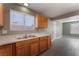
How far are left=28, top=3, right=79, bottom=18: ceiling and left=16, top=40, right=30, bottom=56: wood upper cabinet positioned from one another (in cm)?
68

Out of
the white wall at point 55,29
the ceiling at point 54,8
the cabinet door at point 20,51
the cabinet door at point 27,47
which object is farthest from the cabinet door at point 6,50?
the white wall at point 55,29

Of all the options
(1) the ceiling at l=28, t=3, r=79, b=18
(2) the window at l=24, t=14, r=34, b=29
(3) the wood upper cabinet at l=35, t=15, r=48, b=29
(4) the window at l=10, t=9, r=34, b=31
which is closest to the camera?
(1) the ceiling at l=28, t=3, r=79, b=18

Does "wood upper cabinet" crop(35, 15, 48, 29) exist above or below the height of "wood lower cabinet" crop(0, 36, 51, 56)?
above

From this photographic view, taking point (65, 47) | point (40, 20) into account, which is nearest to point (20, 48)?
point (40, 20)

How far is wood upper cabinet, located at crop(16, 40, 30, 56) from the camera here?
6.38ft

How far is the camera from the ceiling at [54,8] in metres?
1.85

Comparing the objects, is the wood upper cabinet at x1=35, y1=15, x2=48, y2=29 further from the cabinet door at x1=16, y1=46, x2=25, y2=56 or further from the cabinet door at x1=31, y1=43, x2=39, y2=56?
the cabinet door at x1=16, y1=46, x2=25, y2=56

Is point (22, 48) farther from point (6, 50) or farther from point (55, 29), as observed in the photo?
point (55, 29)

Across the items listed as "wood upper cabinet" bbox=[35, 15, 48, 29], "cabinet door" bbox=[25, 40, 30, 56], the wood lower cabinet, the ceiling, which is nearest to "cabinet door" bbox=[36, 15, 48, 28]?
"wood upper cabinet" bbox=[35, 15, 48, 29]

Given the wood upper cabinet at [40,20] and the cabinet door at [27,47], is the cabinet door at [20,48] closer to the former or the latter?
the cabinet door at [27,47]

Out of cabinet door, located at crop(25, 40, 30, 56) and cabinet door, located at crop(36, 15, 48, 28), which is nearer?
cabinet door, located at crop(25, 40, 30, 56)

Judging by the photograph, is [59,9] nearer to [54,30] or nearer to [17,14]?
[54,30]

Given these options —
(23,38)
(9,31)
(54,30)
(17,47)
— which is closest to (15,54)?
(17,47)

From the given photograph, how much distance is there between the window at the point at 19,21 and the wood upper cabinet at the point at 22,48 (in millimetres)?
271
